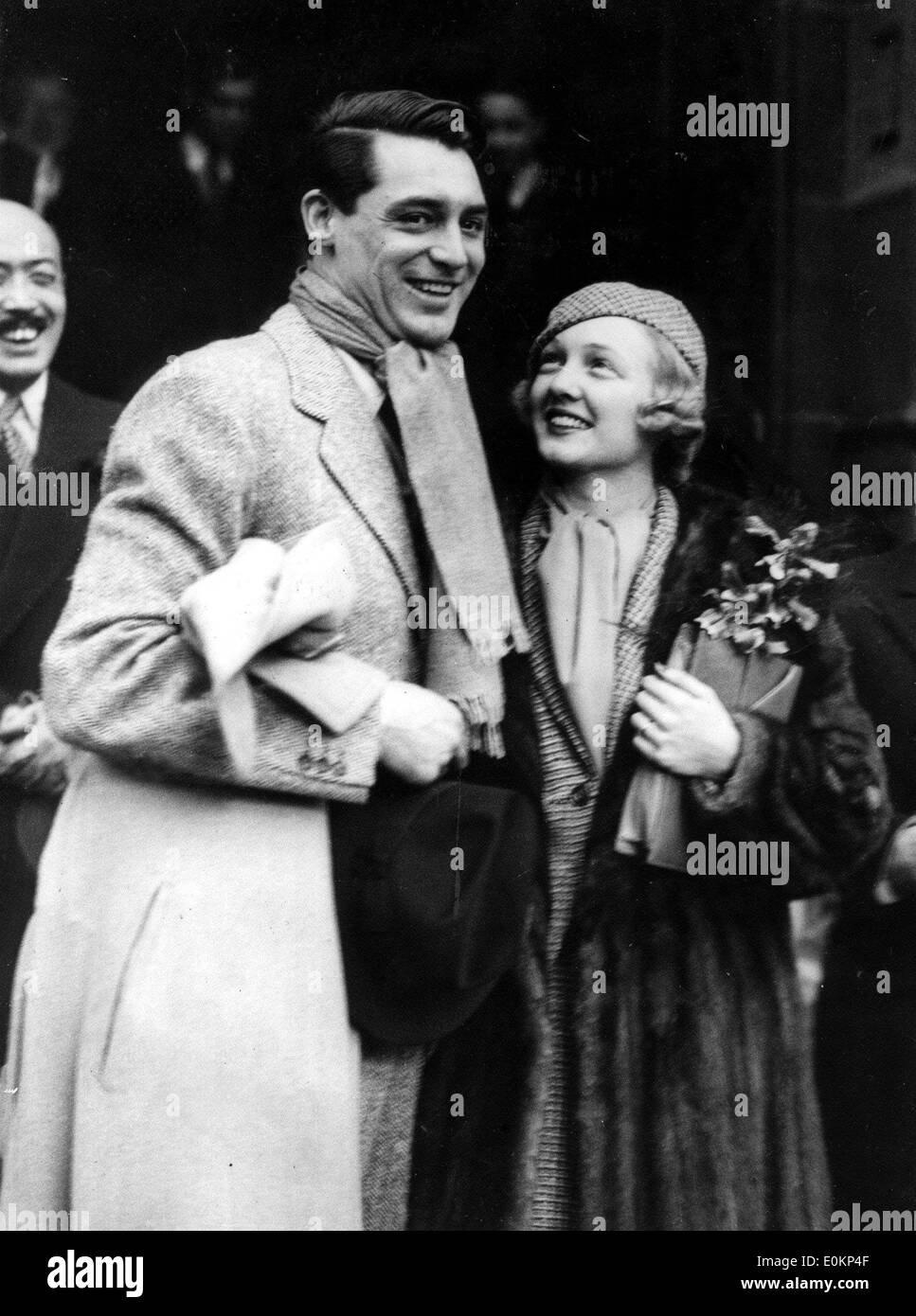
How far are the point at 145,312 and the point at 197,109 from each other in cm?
60

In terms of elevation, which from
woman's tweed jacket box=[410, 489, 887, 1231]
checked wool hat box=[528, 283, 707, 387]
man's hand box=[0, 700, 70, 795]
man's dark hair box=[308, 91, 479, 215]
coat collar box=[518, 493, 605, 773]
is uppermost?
man's dark hair box=[308, 91, 479, 215]

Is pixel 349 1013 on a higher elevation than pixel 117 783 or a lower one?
lower

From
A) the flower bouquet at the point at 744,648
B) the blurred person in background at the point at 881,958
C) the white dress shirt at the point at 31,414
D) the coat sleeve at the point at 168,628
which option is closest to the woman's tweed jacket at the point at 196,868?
the coat sleeve at the point at 168,628

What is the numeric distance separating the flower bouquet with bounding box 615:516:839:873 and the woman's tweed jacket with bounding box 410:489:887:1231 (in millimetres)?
40

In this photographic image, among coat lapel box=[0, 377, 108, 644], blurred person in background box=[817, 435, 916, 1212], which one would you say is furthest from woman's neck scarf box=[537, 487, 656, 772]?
coat lapel box=[0, 377, 108, 644]

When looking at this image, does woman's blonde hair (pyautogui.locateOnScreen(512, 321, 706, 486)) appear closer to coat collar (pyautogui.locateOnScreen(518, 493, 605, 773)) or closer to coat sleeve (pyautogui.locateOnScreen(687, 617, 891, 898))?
coat collar (pyautogui.locateOnScreen(518, 493, 605, 773))

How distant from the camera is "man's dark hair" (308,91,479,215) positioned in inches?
179

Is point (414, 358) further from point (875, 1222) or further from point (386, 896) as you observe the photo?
point (875, 1222)

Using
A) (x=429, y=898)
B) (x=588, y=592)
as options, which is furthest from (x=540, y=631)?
(x=429, y=898)

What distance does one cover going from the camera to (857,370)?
4.69 metres

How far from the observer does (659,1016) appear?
14.9ft

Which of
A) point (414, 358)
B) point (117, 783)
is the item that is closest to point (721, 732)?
point (414, 358)

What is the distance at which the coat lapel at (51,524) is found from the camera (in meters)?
4.50

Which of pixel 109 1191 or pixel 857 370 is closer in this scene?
pixel 109 1191
